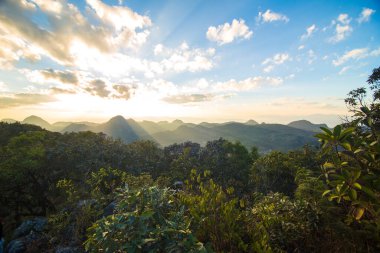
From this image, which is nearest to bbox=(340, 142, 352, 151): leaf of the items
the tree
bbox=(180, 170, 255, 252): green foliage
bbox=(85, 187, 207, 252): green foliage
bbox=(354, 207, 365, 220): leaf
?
the tree

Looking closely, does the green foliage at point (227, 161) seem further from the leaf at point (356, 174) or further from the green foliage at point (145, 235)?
the green foliage at point (145, 235)

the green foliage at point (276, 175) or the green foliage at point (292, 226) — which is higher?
the green foliage at point (292, 226)

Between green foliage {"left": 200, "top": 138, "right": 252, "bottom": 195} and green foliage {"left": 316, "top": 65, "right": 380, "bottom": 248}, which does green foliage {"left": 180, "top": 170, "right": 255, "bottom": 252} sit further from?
green foliage {"left": 200, "top": 138, "right": 252, "bottom": 195}

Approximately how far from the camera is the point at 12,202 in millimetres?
11266

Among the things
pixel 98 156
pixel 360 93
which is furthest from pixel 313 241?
pixel 360 93

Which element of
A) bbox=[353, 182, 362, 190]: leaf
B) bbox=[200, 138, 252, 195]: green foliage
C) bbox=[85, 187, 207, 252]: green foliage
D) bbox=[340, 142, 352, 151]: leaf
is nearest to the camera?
bbox=[85, 187, 207, 252]: green foliage

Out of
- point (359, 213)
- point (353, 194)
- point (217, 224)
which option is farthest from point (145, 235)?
point (359, 213)

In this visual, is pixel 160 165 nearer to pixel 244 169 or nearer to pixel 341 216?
pixel 244 169

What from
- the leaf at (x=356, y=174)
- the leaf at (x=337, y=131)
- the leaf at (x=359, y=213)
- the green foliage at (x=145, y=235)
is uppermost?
the leaf at (x=337, y=131)

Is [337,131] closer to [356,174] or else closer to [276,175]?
[356,174]

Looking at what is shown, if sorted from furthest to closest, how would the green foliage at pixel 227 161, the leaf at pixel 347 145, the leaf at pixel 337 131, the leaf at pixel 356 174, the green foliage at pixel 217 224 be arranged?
the green foliage at pixel 227 161 → the leaf at pixel 337 131 → the leaf at pixel 347 145 → the green foliage at pixel 217 224 → the leaf at pixel 356 174

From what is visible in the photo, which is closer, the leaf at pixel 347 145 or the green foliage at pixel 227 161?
the leaf at pixel 347 145

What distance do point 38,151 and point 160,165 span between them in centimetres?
831

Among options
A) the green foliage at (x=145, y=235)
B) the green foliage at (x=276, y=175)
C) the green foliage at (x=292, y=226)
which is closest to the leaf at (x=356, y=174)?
the green foliage at (x=292, y=226)
